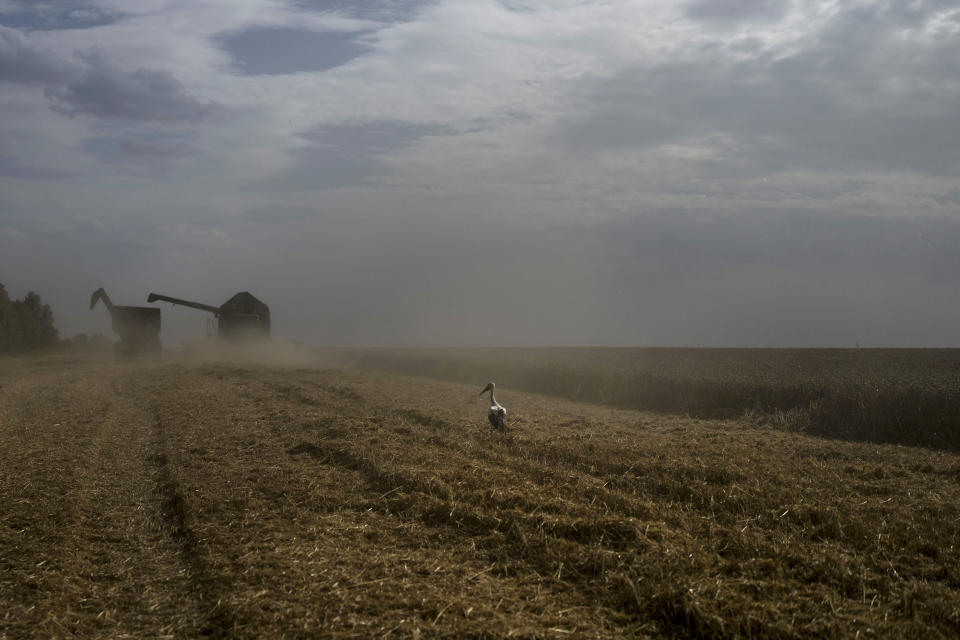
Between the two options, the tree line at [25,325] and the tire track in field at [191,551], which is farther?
the tree line at [25,325]

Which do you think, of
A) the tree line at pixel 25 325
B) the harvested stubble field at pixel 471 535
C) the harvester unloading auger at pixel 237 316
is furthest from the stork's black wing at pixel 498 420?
the tree line at pixel 25 325

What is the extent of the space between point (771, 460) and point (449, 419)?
20.8 feet

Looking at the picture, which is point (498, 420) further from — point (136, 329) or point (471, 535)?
point (136, 329)

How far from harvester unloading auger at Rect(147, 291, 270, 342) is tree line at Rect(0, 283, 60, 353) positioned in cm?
1261

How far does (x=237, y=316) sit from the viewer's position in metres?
38.9

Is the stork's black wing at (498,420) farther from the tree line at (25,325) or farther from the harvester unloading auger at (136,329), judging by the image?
the tree line at (25,325)

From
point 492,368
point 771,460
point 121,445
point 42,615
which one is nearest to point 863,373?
point 771,460

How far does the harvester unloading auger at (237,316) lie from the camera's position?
128ft

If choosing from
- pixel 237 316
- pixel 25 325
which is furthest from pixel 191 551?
pixel 25 325

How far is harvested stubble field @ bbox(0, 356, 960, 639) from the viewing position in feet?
16.5

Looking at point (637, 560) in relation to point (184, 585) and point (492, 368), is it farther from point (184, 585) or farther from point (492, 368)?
point (492, 368)

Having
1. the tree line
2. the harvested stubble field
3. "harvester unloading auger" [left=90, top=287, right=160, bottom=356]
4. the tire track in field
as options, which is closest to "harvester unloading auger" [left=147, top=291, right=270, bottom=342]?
"harvester unloading auger" [left=90, top=287, right=160, bottom=356]

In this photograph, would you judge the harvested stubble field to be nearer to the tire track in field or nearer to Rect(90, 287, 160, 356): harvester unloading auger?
the tire track in field

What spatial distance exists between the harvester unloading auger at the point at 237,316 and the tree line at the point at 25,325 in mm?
12607
